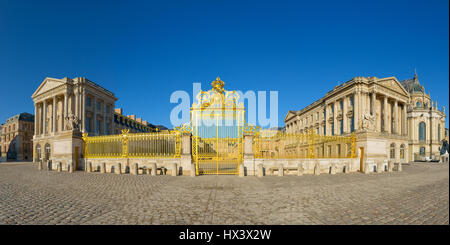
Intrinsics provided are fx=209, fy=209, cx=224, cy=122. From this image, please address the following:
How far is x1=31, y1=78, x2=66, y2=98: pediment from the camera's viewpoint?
147 ft

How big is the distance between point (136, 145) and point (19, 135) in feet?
236

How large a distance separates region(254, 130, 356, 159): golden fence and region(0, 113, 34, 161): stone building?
2896 inches

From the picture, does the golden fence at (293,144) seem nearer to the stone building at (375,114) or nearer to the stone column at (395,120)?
the stone building at (375,114)

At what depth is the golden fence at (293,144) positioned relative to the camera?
1361 cm

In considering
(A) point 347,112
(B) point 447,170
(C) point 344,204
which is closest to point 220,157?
(C) point 344,204

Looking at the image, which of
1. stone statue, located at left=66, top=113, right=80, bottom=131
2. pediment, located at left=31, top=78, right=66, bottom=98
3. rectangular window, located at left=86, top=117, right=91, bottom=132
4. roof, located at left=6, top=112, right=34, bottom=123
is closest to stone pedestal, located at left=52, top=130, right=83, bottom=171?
stone statue, located at left=66, top=113, right=80, bottom=131

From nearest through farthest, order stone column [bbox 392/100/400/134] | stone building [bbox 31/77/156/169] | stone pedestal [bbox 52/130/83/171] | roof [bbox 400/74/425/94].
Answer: stone pedestal [bbox 52/130/83/171]
stone column [bbox 392/100/400/134]
stone building [bbox 31/77/156/169]
roof [bbox 400/74/425/94]

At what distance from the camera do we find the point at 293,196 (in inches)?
266

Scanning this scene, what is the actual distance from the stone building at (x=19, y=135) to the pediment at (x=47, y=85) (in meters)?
19.6

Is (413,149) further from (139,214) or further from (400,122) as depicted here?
(139,214)

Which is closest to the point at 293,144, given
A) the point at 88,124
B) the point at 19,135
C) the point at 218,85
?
the point at 218,85

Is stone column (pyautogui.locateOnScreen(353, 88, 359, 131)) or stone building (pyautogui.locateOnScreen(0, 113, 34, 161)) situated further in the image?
stone building (pyautogui.locateOnScreen(0, 113, 34, 161))

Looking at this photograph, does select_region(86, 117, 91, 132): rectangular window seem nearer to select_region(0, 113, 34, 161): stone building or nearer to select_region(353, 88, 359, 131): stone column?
select_region(0, 113, 34, 161): stone building
